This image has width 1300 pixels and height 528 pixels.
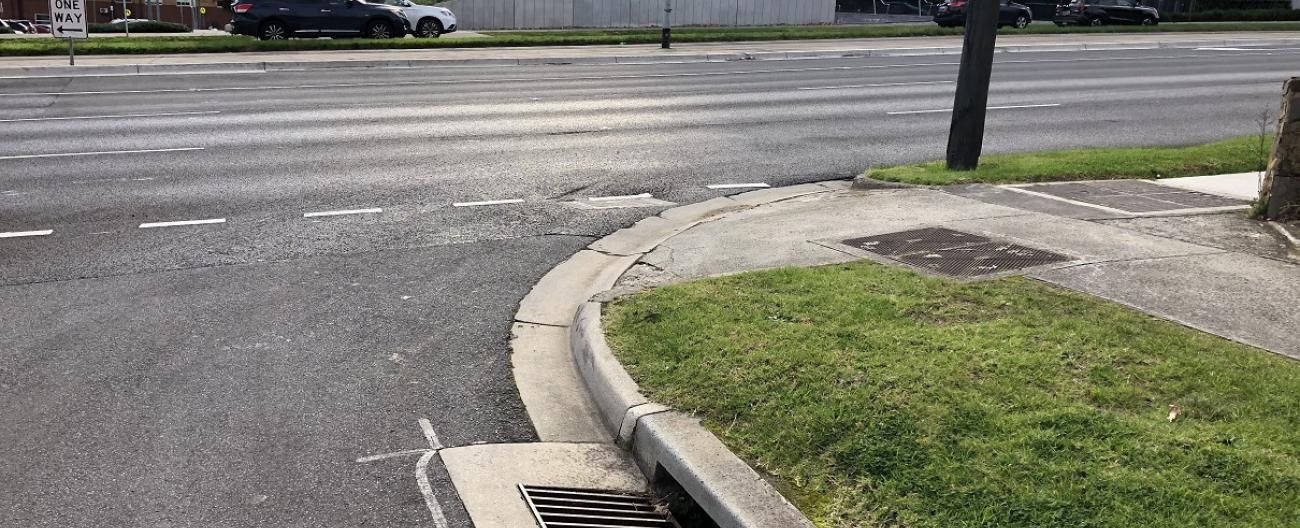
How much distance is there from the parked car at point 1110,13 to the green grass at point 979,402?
40.2 metres

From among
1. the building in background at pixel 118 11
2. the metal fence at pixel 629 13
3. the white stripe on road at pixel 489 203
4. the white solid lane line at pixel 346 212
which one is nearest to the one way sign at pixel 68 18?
the white solid lane line at pixel 346 212

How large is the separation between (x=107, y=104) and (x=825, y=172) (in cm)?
1239

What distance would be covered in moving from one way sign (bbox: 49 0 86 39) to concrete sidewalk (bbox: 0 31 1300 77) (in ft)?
2.32

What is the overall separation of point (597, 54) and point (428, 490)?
24.9m

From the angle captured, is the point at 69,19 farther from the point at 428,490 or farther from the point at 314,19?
the point at 428,490

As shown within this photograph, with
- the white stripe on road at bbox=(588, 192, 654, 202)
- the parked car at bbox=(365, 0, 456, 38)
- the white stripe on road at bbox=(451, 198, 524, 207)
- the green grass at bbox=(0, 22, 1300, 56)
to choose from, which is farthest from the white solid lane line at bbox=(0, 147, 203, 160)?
the parked car at bbox=(365, 0, 456, 38)

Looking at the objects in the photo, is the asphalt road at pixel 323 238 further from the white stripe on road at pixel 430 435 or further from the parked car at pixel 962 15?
the parked car at pixel 962 15

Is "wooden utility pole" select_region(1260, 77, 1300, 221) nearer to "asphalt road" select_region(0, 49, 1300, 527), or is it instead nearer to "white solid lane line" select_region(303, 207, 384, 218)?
"asphalt road" select_region(0, 49, 1300, 527)

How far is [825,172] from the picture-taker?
1188 cm

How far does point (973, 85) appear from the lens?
10.5 metres

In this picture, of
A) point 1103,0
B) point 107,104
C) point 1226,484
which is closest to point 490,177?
point 1226,484

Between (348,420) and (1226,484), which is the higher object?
(1226,484)

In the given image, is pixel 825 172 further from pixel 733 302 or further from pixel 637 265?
pixel 733 302

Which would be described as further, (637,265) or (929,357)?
(637,265)
